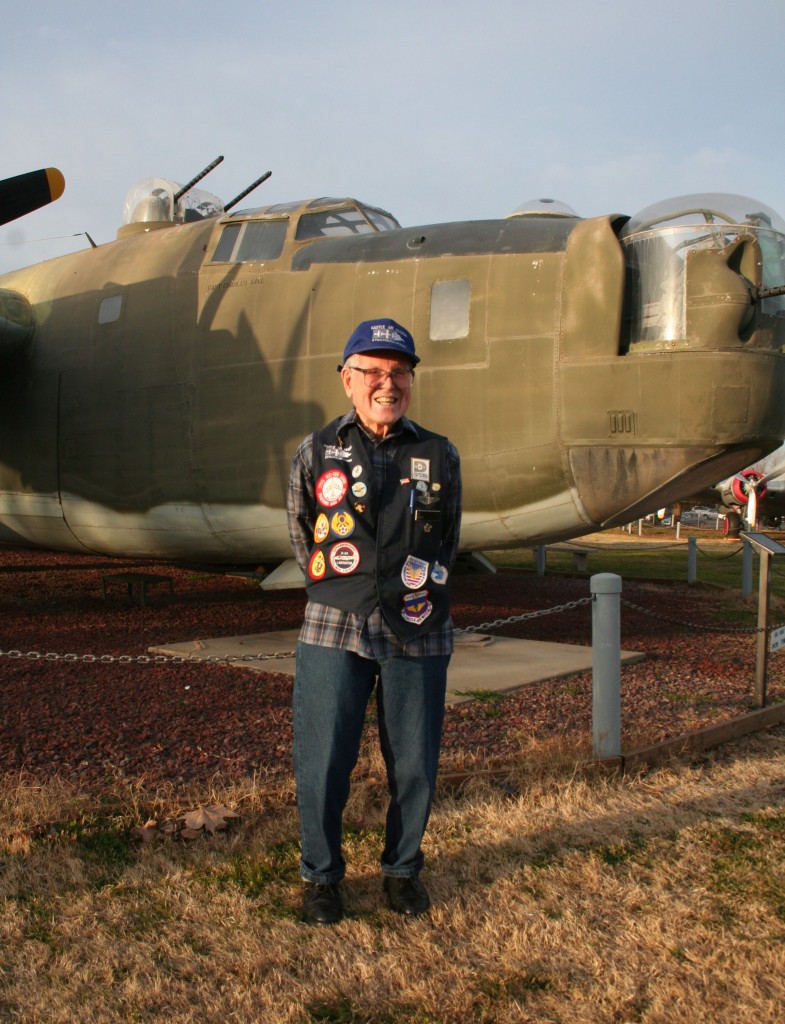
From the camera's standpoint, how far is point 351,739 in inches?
143

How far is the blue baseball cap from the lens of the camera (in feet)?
12.0

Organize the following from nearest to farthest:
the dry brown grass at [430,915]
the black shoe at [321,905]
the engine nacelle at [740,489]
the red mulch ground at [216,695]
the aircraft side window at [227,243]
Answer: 1. the dry brown grass at [430,915]
2. the black shoe at [321,905]
3. the red mulch ground at [216,695]
4. the aircraft side window at [227,243]
5. the engine nacelle at [740,489]

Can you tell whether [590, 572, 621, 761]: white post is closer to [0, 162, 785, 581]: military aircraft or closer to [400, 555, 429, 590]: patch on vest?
[0, 162, 785, 581]: military aircraft

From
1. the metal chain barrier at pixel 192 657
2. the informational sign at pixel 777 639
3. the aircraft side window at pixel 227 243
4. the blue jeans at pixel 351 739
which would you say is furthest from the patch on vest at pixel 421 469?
the aircraft side window at pixel 227 243

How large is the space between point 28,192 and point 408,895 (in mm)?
8521

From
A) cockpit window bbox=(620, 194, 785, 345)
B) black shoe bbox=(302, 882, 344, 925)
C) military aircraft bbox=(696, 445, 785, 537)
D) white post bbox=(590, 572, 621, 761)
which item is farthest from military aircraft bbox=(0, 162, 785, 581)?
military aircraft bbox=(696, 445, 785, 537)

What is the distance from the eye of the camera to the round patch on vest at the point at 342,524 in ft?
11.7

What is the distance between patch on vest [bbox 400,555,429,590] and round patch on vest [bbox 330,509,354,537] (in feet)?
0.84

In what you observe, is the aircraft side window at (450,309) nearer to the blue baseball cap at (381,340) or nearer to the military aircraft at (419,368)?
the military aircraft at (419,368)

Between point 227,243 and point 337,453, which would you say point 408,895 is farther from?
point 227,243

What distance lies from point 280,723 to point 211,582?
10.0 meters

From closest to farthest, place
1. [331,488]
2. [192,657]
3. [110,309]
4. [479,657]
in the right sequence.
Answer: [331,488] < [192,657] < [479,657] < [110,309]

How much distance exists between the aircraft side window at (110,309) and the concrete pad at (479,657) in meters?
3.58

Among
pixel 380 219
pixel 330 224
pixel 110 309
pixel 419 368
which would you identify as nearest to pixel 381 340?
pixel 419 368
